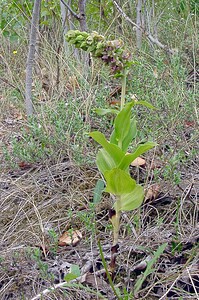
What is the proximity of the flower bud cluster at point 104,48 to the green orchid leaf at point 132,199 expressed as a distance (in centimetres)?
42

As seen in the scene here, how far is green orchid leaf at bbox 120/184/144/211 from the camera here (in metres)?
Result: 1.36

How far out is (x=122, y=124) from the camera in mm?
1334

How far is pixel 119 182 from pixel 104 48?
1.47ft

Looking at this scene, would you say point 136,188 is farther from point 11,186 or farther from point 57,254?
point 11,186

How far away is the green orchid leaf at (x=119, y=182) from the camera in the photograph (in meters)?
1.27

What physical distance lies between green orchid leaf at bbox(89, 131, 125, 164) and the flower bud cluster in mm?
235

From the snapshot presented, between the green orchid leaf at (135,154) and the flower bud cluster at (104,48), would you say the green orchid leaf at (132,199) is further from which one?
the flower bud cluster at (104,48)

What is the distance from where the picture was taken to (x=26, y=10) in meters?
4.00

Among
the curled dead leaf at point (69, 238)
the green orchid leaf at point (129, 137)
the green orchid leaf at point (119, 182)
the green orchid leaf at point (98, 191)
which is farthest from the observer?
the green orchid leaf at point (98, 191)

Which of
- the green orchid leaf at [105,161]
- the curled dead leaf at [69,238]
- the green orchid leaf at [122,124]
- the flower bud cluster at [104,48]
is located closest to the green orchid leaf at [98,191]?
the curled dead leaf at [69,238]

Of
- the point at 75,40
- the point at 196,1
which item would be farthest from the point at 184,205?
the point at 196,1

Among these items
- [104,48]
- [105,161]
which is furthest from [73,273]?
[104,48]

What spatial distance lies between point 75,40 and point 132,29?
2.74 m

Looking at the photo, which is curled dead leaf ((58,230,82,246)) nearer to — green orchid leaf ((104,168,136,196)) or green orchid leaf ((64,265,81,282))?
green orchid leaf ((64,265,81,282))
